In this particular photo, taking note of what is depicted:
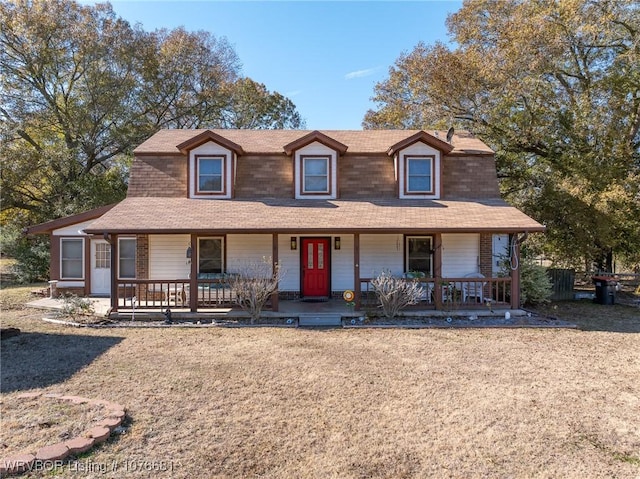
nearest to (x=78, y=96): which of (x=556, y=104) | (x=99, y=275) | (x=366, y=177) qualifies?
(x=99, y=275)

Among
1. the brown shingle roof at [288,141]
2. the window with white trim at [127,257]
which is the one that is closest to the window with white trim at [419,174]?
the brown shingle roof at [288,141]

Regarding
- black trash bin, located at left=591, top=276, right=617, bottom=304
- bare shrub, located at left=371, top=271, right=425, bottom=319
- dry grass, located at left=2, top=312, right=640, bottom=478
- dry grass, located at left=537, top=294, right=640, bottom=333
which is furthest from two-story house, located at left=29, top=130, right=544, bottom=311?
black trash bin, located at left=591, top=276, right=617, bottom=304

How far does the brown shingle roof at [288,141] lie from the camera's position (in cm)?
1425

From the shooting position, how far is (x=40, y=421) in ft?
15.0

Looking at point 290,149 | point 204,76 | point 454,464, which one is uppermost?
point 204,76

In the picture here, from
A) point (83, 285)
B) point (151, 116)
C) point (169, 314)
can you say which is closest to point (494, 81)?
point (169, 314)

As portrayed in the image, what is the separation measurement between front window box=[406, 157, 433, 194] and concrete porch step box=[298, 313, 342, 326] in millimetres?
5595

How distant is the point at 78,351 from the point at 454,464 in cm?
730

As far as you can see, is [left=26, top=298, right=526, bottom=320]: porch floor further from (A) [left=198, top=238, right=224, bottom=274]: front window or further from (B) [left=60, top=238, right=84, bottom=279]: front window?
(B) [left=60, top=238, right=84, bottom=279]: front window

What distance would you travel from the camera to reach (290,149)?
43.7 ft

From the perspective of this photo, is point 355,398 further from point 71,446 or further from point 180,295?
point 180,295

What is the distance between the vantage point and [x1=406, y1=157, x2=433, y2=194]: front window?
13.5m

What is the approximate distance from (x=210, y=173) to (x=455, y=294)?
353 inches

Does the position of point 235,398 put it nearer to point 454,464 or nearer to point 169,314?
point 454,464
